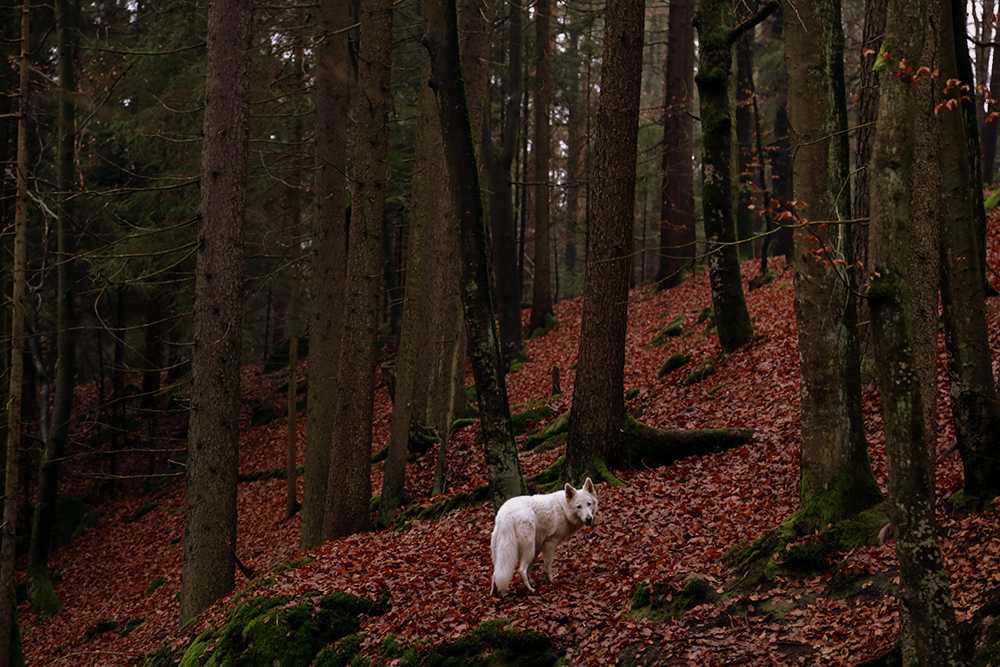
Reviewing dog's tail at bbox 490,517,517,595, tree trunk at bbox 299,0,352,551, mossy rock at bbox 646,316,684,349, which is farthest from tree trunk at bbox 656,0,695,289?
dog's tail at bbox 490,517,517,595

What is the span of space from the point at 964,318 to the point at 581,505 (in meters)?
3.65

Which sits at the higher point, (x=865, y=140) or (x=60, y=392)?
(x=865, y=140)

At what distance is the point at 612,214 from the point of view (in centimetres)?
954

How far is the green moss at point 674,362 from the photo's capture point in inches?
550

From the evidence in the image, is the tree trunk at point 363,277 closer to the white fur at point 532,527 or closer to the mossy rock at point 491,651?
the white fur at point 532,527

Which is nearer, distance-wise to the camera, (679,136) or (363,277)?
(363,277)

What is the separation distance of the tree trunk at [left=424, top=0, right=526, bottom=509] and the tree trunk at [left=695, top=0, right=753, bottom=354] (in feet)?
14.4

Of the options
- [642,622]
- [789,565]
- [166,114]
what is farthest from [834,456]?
[166,114]

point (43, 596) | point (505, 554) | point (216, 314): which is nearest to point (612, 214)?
point (505, 554)

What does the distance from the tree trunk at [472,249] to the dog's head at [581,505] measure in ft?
9.17

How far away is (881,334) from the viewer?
3742 millimetres

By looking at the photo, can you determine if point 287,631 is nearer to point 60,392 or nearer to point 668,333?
point 60,392

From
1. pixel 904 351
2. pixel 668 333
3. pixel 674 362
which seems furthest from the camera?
pixel 668 333

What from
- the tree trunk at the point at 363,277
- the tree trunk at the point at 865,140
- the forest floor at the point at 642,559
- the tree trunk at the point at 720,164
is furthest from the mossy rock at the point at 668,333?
the tree trunk at the point at 363,277
